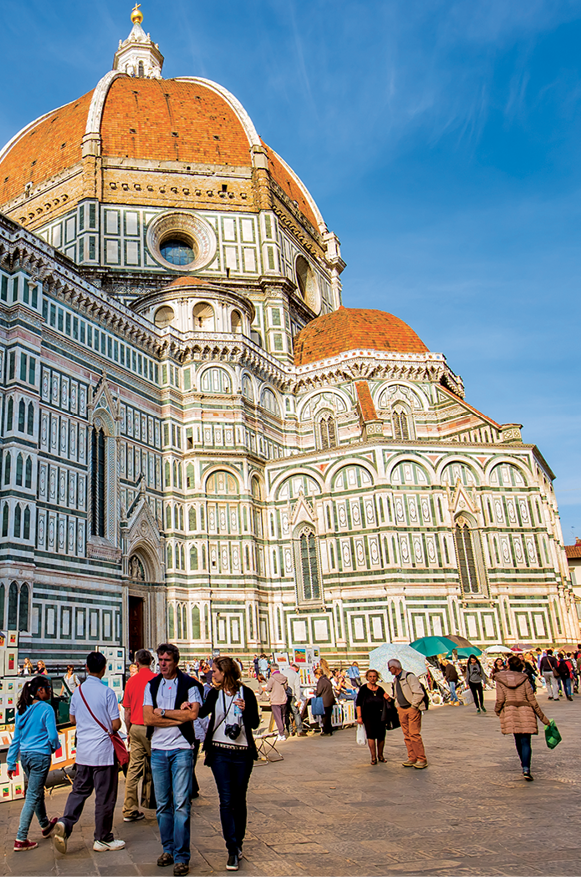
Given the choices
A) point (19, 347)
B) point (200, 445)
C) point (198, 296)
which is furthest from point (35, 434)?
point (198, 296)

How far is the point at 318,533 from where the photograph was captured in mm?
31094

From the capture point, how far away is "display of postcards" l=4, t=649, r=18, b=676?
12.9 meters

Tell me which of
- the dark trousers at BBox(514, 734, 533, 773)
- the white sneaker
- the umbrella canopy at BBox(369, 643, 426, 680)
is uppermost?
the umbrella canopy at BBox(369, 643, 426, 680)

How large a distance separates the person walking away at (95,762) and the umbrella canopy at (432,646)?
17.0 metres

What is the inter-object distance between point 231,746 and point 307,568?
25421mm

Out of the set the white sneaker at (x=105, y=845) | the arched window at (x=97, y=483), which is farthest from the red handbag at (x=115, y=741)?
the arched window at (x=97, y=483)

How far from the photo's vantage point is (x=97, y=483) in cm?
2541

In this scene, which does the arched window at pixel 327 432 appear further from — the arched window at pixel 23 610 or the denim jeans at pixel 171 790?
the denim jeans at pixel 171 790

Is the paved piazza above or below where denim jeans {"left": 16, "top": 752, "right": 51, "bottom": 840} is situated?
below

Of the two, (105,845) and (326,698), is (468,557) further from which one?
(105,845)

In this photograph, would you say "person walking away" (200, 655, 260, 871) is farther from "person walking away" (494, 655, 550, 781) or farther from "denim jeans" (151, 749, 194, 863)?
"person walking away" (494, 655, 550, 781)

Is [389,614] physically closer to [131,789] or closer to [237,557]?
[237,557]

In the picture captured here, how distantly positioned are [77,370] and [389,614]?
49.4ft

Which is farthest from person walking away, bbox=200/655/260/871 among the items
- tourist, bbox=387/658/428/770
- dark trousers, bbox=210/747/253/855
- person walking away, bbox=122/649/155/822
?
tourist, bbox=387/658/428/770
